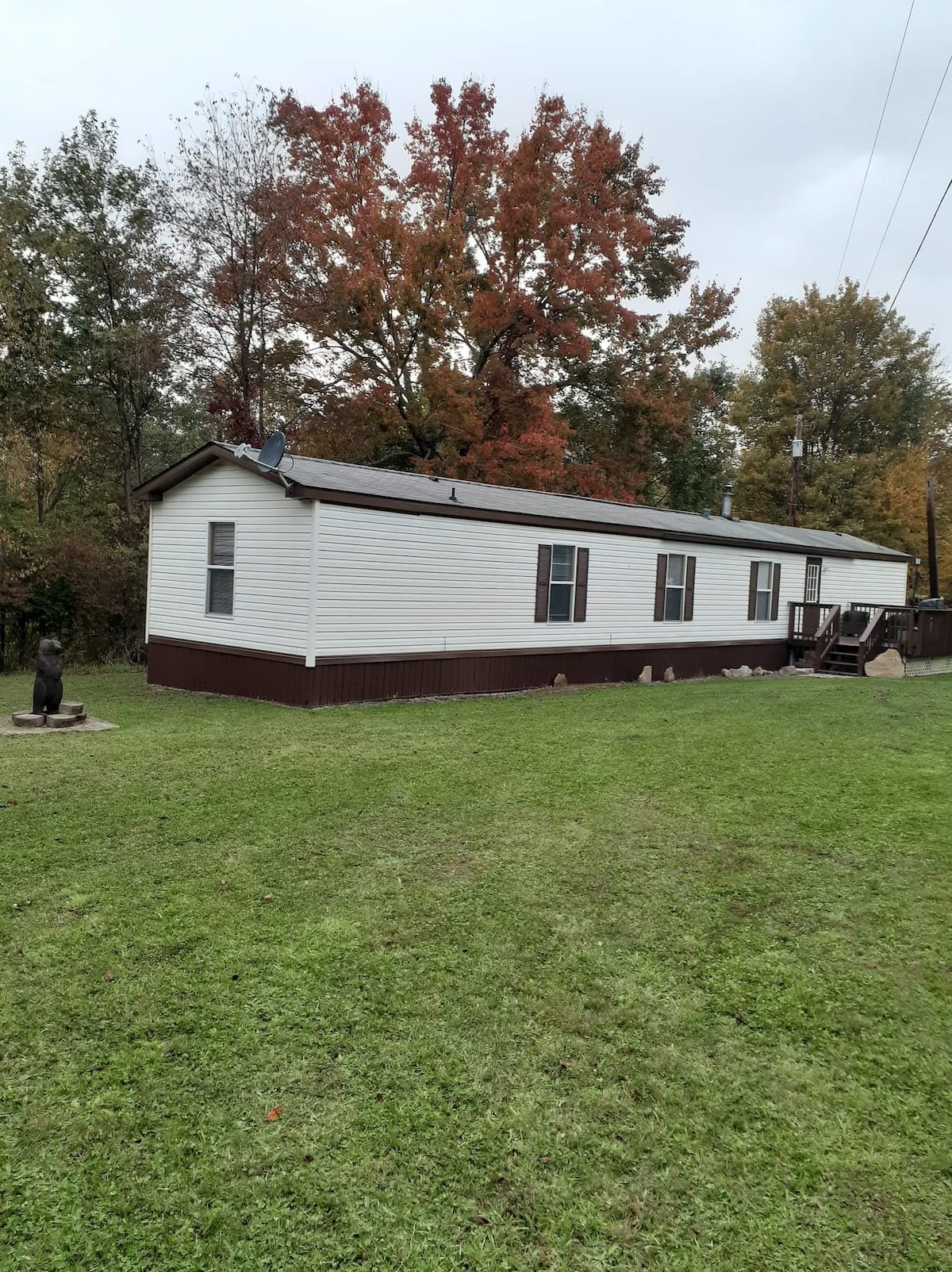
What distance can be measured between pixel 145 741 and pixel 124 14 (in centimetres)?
1324

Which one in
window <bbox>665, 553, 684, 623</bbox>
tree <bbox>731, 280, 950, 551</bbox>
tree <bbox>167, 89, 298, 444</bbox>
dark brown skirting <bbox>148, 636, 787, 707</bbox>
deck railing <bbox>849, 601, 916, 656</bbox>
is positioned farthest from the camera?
tree <bbox>731, 280, 950, 551</bbox>

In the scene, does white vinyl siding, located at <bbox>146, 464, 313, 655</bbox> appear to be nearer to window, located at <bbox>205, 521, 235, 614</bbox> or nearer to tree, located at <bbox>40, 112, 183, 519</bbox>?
window, located at <bbox>205, 521, 235, 614</bbox>

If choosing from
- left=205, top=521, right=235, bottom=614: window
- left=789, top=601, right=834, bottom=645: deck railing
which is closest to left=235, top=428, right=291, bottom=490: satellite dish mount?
left=205, top=521, right=235, bottom=614: window

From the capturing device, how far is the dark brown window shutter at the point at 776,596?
17.3 meters

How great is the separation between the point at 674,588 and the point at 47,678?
10436mm

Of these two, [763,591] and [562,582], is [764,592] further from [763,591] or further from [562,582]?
[562,582]

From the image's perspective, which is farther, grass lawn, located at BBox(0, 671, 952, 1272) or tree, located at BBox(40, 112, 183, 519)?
tree, located at BBox(40, 112, 183, 519)

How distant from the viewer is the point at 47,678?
8.48 meters

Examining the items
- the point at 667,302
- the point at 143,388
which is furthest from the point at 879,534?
the point at 143,388

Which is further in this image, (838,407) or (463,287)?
(838,407)

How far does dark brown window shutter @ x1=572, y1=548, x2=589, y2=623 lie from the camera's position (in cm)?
1302

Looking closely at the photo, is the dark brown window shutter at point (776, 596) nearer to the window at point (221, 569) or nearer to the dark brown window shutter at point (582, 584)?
the dark brown window shutter at point (582, 584)

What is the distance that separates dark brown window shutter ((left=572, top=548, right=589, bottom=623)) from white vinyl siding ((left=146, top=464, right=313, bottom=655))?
4853 millimetres

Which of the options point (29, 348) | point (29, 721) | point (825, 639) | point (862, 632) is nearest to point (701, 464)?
point (862, 632)
